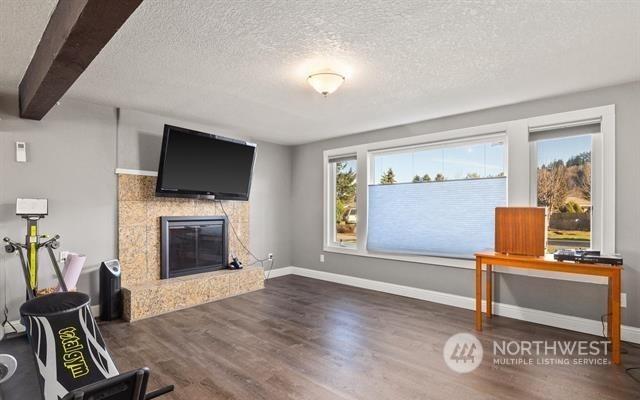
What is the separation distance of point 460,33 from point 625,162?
2155mm

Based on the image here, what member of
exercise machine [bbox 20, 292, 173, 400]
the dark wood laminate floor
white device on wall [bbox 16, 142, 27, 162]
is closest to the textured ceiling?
white device on wall [bbox 16, 142, 27, 162]

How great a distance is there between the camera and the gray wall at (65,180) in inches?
124

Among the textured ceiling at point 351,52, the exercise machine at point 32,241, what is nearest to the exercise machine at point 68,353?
the exercise machine at point 32,241

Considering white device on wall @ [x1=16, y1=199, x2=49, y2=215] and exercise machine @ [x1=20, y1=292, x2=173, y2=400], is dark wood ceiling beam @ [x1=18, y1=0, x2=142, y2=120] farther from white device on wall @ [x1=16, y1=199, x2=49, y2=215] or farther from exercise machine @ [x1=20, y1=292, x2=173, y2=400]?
exercise machine @ [x1=20, y1=292, x2=173, y2=400]

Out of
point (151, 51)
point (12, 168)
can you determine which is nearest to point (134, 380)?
point (151, 51)

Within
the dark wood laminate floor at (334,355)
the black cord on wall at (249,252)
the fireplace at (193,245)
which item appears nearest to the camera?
the dark wood laminate floor at (334,355)

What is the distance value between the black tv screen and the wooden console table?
3.11m

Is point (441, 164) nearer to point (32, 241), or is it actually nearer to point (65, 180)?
point (65, 180)

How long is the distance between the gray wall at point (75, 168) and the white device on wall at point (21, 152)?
0.04 meters

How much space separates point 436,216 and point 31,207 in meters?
4.24

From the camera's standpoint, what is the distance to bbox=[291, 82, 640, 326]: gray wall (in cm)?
294

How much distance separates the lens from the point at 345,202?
538 cm

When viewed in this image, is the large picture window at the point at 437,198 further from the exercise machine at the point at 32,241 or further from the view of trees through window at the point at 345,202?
the exercise machine at the point at 32,241

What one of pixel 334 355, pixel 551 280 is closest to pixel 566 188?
pixel 551 280
